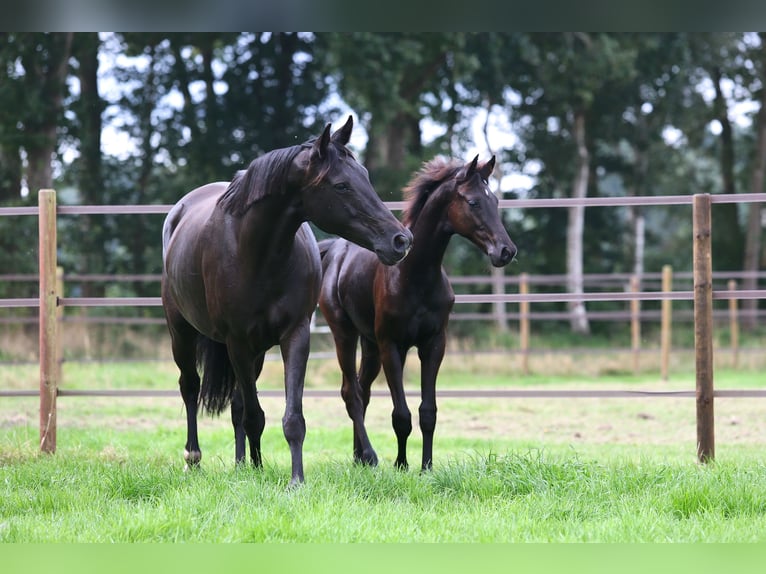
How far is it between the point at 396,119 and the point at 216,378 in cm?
1536

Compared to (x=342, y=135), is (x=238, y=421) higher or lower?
lower

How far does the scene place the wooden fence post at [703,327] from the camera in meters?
5.70

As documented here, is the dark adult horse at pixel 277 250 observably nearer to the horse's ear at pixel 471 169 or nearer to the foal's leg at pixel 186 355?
the foal's leg at pixel 186 355

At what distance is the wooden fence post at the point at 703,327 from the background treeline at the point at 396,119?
33.6 feet

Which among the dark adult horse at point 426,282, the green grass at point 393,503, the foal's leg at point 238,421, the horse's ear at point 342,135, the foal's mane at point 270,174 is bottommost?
the green grass at point 393,503

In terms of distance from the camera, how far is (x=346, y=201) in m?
4.41

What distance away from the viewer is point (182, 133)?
20266 millimetres

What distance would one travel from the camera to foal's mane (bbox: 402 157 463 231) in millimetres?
5422

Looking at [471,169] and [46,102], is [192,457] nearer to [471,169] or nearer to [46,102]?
[471,169]

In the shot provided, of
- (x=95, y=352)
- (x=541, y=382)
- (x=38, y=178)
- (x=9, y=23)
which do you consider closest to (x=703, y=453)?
(x=9, y=23)

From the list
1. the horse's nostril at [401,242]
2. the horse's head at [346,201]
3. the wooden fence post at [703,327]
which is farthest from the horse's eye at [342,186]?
the wooden fence post at [703,327]

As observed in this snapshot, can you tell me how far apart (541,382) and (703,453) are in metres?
7.23

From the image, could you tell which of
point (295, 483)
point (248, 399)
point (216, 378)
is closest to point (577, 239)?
point (216, 378)

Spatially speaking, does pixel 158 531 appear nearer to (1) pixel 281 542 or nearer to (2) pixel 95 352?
(1) pixel 281 542
